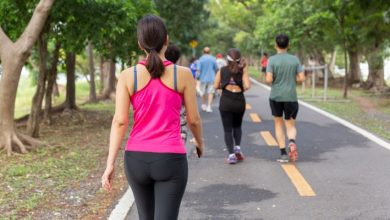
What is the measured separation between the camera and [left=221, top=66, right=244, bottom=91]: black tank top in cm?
815

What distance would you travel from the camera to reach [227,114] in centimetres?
827

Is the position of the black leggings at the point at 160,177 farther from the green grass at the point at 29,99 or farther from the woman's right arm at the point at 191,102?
the green grass at the point at 29,99

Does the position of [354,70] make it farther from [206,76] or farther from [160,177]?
[160,177]

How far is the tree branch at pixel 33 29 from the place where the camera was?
9664mm

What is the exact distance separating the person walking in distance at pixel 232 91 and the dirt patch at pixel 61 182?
1.65m

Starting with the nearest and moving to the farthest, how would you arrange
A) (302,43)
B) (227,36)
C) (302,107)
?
(302,107), (302,43), (227,36)

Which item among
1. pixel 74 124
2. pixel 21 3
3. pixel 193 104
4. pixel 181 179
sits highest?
pixel 21 3

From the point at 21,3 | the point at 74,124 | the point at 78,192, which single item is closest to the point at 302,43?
the point at 74,124

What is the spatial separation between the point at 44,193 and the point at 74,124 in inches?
340

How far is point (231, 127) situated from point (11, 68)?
154 inches

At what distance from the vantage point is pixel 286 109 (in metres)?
8.16

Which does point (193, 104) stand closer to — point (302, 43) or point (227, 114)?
point (227, 114)

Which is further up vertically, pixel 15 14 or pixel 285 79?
pixel 15 14

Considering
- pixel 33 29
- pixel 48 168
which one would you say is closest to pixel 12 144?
pixel 48 168
